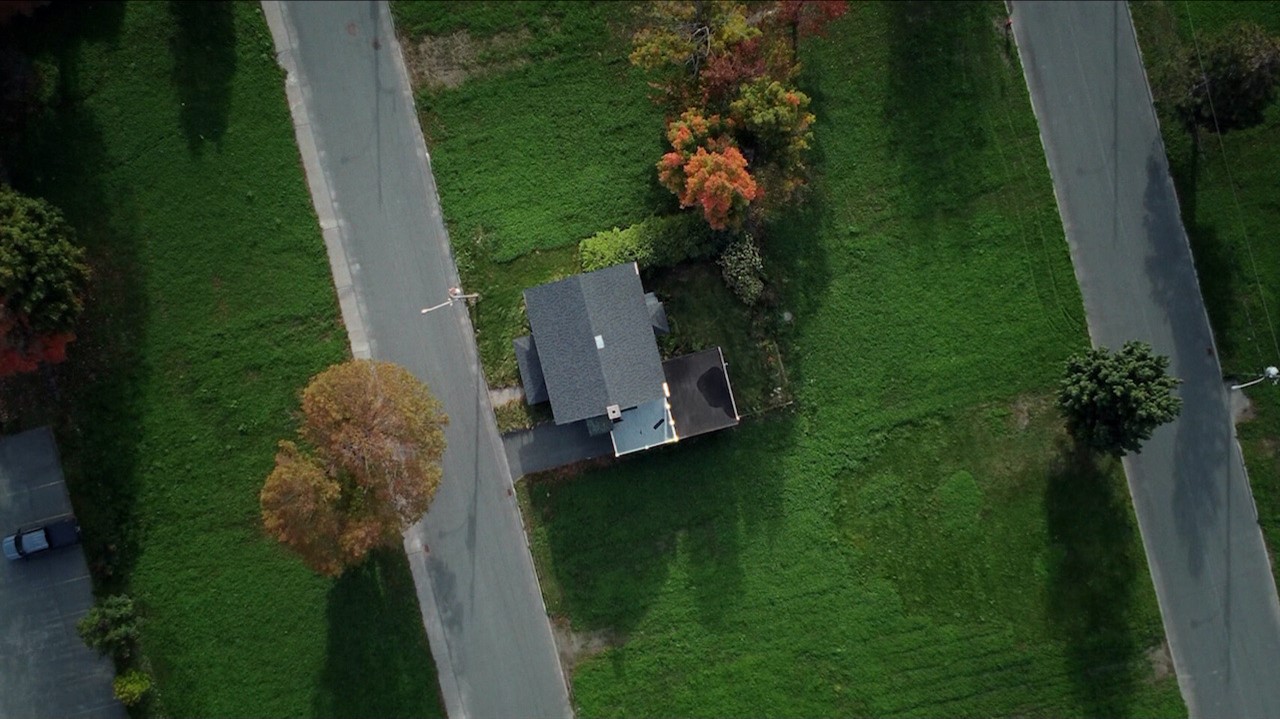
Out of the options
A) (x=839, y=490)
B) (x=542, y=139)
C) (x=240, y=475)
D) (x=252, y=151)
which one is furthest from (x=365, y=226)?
(x=839, y=490)

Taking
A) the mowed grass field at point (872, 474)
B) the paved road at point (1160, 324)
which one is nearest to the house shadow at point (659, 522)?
the mowed grass field at point (872, 474)

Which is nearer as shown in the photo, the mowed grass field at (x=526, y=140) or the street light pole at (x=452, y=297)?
the street light pole at (x=452, y=297)

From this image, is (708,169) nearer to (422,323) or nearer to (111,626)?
(422,323)

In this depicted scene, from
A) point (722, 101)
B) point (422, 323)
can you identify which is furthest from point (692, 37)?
Answer: point (422, 323)

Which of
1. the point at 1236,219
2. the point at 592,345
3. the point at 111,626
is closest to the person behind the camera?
the point at 592,345

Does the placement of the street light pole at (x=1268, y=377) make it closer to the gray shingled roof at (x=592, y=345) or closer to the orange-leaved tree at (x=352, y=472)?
the gray shingled roof at (x=592, y=345)

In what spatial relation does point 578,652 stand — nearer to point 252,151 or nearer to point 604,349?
Result: point 604,349
